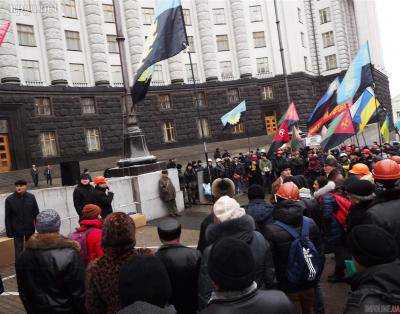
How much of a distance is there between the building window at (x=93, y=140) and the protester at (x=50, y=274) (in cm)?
3000

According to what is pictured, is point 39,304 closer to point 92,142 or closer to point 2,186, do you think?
point 2,186

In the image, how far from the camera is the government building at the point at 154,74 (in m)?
30.0

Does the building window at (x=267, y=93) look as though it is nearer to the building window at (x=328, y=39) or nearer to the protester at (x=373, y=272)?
the building window at (x=328, y=39)

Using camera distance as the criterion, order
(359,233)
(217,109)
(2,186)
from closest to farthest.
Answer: (359,233)
(2,186)
(217,109)

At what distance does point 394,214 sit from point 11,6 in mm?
32169

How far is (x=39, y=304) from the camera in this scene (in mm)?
3553

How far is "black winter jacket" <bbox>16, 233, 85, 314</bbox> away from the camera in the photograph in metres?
3.53

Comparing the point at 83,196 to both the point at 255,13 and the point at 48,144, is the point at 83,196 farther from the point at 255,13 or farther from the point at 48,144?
the point at 255,13

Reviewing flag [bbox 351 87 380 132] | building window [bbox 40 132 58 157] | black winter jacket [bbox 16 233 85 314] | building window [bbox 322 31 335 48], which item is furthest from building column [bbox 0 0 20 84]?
building window [bbox 322 31 335 48]

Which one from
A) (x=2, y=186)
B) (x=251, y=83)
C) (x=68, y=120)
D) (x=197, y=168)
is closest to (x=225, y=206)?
(x=197, y=168)

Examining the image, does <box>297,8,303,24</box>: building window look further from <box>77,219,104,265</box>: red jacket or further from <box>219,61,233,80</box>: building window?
<box>77,219,104,265</box>: red jacket

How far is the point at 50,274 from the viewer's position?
11.6 ft

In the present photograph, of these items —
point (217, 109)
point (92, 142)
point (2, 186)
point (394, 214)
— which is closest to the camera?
point (394, 214)

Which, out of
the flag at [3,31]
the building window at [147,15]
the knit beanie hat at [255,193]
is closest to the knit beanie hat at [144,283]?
the knit beanie hat at [255,193]
